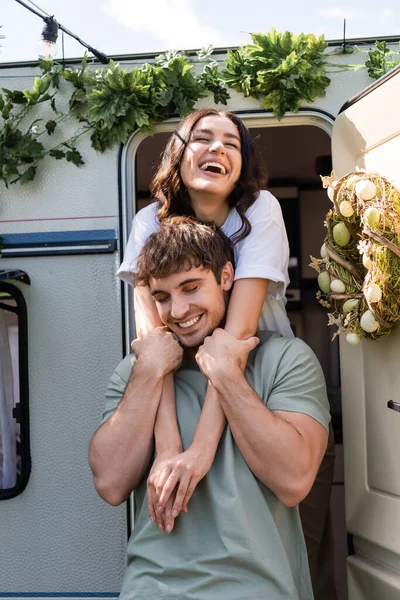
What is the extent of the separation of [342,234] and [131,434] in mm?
956

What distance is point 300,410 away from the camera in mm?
2662

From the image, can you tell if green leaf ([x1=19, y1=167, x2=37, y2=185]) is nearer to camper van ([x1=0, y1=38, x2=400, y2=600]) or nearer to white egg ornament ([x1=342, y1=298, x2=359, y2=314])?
camper van ([x1=0, y1=38, x2=400, y2=600])

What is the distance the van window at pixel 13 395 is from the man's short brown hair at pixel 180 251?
112 centimetres

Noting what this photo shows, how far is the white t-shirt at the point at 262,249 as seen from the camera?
9.71 ft

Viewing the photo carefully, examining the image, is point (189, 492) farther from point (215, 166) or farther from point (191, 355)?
point (215, 166)

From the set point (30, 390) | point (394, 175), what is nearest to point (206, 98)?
point (394, 175)

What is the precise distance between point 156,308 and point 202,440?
1.92 ft

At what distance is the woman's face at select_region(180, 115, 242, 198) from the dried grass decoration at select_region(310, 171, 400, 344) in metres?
0.38

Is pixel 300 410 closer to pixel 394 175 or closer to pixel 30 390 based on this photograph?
pixel 394 175

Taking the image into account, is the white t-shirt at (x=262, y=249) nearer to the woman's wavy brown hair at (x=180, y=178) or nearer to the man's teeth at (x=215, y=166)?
the woman's wavy brown hair at (x=180, y=178)

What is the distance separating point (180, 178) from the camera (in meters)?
3.20

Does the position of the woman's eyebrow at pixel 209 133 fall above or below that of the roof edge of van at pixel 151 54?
below

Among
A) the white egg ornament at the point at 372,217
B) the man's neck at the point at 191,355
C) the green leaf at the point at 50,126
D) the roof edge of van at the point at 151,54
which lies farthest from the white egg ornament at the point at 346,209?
the green leaf at the point at 50,126

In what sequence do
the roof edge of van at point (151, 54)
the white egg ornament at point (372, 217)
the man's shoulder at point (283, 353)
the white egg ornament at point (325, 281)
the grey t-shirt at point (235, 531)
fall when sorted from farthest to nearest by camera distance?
1. the roof edge of van at point (151, 54)
2. the white egg ornament at point (325, 281)
3. the man's shoulder at point (283, 353)
4. the white egg ornament at point (372, 217)
5. the grey t-shirt at point (235, 531)
